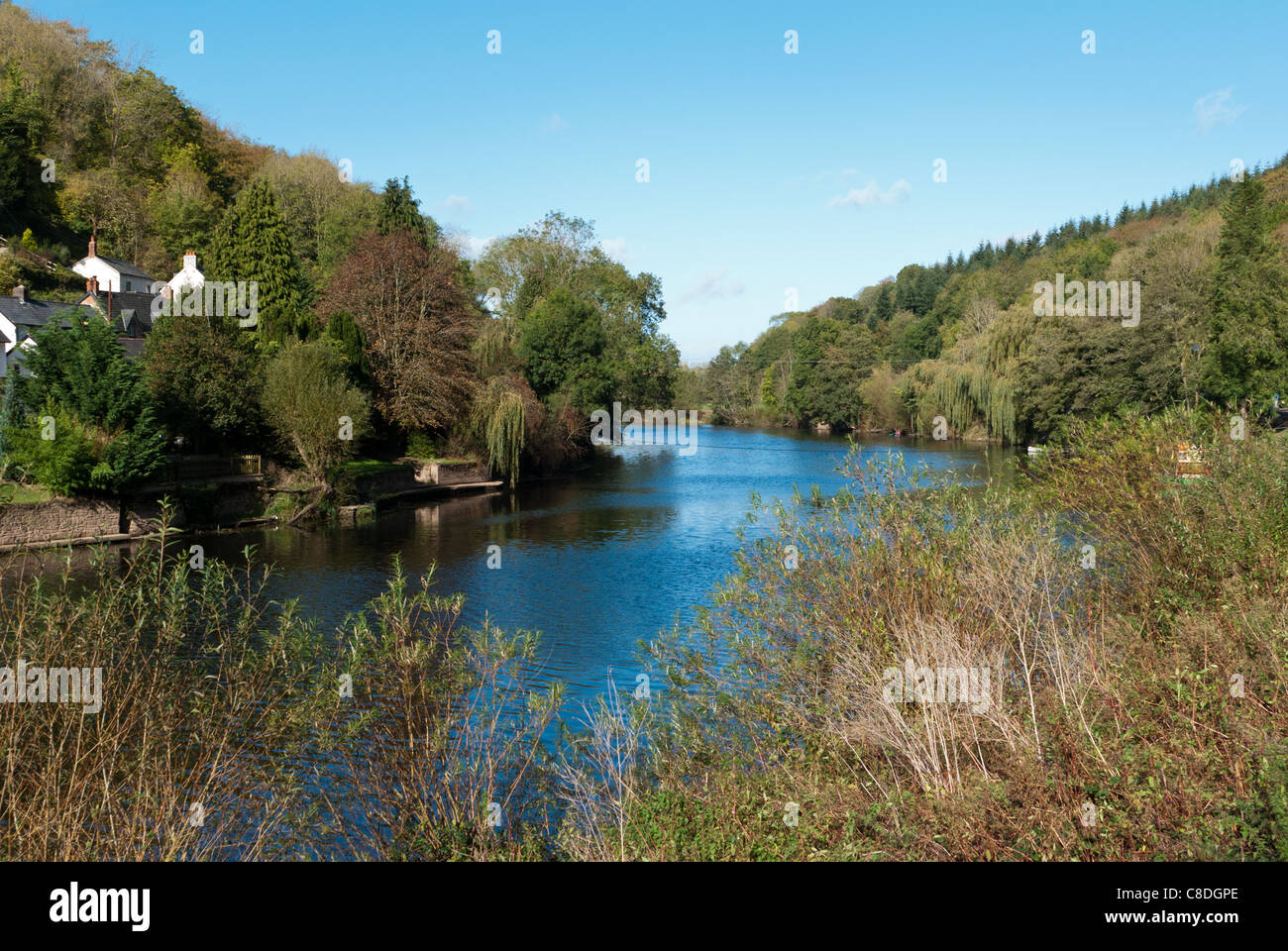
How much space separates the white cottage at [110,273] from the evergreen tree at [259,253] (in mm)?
7921

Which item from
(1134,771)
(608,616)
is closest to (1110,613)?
(1134,771)

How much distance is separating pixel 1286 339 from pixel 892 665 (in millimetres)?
39244

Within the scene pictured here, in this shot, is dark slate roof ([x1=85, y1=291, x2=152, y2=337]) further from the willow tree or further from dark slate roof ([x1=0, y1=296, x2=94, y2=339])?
the willow tree

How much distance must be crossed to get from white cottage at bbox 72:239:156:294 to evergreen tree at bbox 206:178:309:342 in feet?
26.0

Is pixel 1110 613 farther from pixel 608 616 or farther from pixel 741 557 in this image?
pixel 608 616

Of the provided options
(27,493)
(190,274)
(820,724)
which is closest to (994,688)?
(820,724)

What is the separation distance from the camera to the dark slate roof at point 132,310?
156ft

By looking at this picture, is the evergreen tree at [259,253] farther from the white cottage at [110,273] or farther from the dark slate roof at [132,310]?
the white cottage at [110,273]

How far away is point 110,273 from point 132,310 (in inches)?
319

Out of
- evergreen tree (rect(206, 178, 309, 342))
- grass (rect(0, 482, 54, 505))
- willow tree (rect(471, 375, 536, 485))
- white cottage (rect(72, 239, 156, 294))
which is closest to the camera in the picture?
grass (rect(0, 482, 54, 505))

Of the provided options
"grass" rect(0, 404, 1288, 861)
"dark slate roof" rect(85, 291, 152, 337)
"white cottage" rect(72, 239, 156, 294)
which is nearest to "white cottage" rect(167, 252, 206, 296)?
"dark slate roof" rect(85, 291, 152, 337)

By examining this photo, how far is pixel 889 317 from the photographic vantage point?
140500mm

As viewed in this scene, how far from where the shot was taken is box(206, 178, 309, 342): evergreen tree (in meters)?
49.3

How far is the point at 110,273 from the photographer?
55.5m
